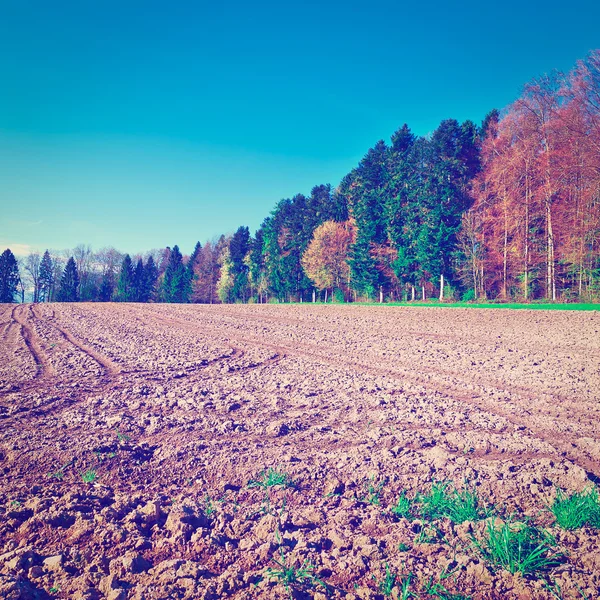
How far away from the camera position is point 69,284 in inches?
3511

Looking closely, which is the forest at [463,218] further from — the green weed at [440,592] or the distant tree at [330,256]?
the green weed at [440,592]

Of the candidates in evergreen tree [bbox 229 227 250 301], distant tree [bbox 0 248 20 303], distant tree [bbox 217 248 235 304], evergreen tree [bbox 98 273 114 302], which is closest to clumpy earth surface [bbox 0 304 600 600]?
evergreen tree [bbox 229 227 250 301]

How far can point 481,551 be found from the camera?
9.77 feet

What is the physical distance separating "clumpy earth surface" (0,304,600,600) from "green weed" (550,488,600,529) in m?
0.08

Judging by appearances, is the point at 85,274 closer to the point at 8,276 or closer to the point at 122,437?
the point at 8,276

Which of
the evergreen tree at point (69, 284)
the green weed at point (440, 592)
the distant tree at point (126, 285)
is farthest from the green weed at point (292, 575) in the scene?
the evergreen tree at point (69, 284)

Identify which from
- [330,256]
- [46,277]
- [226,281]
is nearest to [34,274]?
[46,277]

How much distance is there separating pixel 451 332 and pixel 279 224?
180ft

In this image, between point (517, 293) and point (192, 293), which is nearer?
point (517, 293)

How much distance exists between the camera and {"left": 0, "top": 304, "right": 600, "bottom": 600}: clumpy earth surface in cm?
272

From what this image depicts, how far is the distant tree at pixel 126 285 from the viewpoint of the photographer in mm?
88688

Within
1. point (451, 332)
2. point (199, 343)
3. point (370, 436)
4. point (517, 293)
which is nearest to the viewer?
point (370, 436)

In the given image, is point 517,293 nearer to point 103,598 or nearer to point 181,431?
point 181,431

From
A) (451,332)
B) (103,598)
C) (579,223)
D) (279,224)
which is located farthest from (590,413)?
(279,224)
